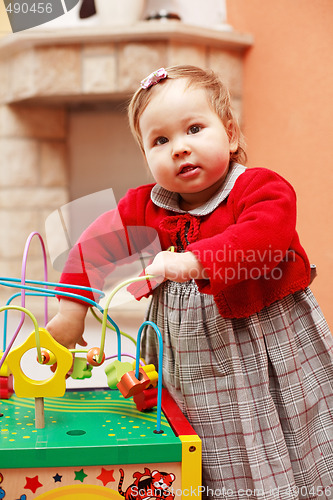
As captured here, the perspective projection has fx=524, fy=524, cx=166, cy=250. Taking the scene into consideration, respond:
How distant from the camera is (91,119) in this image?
6.78 ft

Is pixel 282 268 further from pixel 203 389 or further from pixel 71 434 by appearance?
pixel 71 434

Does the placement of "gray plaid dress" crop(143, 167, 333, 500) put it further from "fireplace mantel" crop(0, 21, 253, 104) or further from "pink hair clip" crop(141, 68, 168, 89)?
"fireplace mantel" crop(0, 21, 253, 104)

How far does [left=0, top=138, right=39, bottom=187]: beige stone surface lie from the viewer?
1.99 metres

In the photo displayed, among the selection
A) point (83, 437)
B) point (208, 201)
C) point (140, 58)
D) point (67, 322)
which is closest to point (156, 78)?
point (208, 201)

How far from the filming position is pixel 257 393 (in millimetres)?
640

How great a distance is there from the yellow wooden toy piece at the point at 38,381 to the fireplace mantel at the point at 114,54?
50.8 inches

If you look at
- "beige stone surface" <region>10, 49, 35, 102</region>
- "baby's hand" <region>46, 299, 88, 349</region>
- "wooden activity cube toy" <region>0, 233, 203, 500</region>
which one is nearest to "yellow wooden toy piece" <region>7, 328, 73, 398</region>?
"wooden activity cube toy" <region>0, 233, 203, 500</region>

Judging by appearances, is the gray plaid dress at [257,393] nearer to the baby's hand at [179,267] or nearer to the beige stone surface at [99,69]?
the baby's hand at [179,267]

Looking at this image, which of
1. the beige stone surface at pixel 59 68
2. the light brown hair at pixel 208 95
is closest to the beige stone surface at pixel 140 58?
the beige stone surface at pixel 59 68

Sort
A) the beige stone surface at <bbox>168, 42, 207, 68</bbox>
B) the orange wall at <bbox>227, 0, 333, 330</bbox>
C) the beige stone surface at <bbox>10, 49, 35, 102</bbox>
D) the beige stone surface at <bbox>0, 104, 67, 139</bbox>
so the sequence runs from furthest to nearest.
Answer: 1. the beige stone surface at <bbox>0, 104, 67, 139</bbox>
2. the beige stone surface at <bbox>10, 49, 35, 102</bbox>
3. the beige stone surface at <bbox>168, 42, 207, 68</bbox>
4. the orange wall at <bbox>227, 0, 333, 330</bbox>

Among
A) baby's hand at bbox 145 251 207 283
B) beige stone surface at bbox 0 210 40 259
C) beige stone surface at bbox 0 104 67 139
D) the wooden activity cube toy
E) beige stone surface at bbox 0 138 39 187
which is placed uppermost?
beige stone surface at bbox 0 104 67 139

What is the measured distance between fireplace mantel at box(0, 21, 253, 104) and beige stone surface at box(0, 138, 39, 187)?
0.80 ft

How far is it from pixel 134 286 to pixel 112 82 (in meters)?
1.21

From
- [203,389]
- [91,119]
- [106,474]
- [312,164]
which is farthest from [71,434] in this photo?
[91,119]
